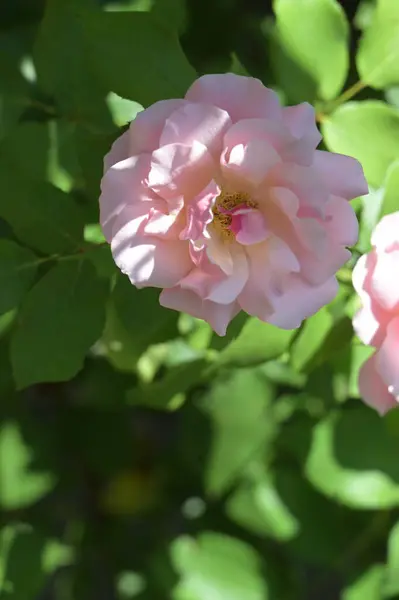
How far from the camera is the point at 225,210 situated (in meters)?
0.52

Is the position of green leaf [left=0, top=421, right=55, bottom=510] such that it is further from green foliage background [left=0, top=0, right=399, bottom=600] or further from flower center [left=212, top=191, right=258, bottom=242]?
flower center [left=212, top=191, right=258, bottom=242]

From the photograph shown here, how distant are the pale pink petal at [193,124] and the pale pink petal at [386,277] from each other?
16cm

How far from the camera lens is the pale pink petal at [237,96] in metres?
0.50

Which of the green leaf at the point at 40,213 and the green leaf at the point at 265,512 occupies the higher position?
the green leaf at the point at 40,213

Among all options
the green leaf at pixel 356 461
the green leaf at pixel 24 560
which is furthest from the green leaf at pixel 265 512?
the green leaf at pixel 24 560

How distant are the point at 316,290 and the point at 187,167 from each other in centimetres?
12

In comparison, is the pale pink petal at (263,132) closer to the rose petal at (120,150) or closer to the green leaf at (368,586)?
the rose petal at (120,150)

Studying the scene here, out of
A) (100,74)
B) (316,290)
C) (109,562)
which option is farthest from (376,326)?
(109,562)

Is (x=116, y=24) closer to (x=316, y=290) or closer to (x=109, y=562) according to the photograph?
(x=316, y=290)

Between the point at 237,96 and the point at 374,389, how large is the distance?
260 millimetres

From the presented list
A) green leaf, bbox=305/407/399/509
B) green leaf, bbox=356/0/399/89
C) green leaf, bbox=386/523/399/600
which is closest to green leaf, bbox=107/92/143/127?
green leaf, bbox=356/0/399/89

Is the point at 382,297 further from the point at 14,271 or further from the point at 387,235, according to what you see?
the point at 14,271

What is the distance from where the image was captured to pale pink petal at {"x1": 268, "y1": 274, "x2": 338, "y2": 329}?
1.65 ft

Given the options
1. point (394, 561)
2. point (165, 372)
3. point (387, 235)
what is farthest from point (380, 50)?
point (394, 561)
